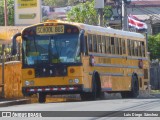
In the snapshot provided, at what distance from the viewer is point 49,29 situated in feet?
88.6

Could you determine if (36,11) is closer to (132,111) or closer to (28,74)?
(28,74)

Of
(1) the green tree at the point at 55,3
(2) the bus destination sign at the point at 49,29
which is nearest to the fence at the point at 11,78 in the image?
(2) the bus destination sign at the point at 49,29

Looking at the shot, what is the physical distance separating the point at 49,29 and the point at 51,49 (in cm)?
90

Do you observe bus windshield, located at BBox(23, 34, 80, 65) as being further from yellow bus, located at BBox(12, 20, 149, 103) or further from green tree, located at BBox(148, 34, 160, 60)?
green tree, located at BBox(148, 34, 160, 60)

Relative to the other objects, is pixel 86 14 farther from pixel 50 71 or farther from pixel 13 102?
pixel 50 71

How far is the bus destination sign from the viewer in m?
26.9

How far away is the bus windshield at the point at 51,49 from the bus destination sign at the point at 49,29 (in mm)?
190

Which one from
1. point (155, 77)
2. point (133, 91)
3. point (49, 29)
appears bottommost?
point (155, 77)

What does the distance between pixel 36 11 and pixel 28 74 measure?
13974mm

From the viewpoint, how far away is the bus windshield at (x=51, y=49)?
2642 centimetres

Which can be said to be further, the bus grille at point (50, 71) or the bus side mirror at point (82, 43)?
the bus grille at point (50, 71)

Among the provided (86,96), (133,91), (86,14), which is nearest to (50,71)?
(86,96)

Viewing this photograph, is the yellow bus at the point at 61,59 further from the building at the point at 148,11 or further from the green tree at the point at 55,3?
the green tree at the point at 55,3

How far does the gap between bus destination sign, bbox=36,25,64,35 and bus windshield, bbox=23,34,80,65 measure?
19 cm
